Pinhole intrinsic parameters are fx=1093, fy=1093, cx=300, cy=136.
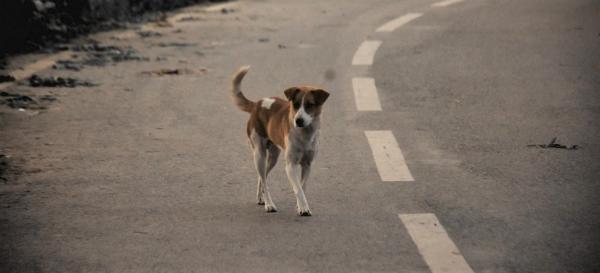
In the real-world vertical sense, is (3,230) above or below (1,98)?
above

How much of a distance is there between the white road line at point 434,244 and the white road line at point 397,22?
35.5 ft

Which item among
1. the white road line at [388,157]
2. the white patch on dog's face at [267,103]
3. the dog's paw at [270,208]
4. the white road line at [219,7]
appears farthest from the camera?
the white road line at [219,7]

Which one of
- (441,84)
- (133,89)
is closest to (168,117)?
(133,89)

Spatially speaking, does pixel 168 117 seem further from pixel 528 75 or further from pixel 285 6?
pixel 285 6

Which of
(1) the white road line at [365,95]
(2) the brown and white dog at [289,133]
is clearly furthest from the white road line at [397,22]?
(2) the brown and white dog at [289,133]

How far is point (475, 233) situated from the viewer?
6863 mm

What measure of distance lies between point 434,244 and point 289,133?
53.0 inches

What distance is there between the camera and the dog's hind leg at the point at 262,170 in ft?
24.8

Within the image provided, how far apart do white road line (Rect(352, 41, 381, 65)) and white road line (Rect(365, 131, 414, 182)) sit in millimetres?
4365

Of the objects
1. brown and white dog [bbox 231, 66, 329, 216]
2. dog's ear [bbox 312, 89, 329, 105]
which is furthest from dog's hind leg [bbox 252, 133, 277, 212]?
dog's ear [bbox 312, 89, 329, 105]

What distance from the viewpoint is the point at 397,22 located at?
18.8 metres

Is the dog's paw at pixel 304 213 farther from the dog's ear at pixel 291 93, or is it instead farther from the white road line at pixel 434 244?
the dog's ear at pixel 291 93

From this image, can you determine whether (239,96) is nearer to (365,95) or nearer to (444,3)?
(365,95)

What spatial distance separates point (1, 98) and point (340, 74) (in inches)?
160
